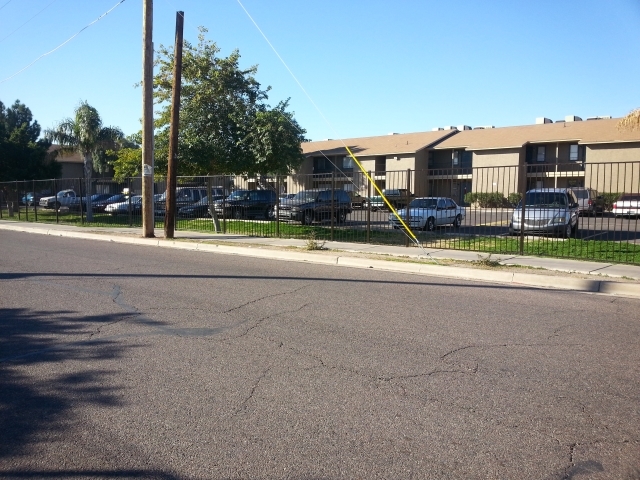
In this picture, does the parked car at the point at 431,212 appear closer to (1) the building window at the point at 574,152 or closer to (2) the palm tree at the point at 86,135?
(2) the palm tree at the point at 86,135

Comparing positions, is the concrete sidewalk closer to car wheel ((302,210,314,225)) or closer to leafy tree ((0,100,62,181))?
car wheel ((302,210,314,225))

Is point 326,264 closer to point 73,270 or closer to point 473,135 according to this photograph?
point 73,270

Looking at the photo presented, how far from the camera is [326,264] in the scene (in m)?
13.8

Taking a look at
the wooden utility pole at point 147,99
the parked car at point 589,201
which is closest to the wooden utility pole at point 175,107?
the wooden utility pole at point 147,99

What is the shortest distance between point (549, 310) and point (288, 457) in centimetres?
581

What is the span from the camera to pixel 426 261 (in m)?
13.2

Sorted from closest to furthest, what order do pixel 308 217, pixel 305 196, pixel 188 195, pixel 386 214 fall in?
pixel 386 214 < pixel 305 196 < pixel 308 217 < pixel 188 195

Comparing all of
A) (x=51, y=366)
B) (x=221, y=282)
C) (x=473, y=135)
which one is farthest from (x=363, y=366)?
(x=473, y=135)

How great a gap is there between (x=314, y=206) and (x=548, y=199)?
7.68 m

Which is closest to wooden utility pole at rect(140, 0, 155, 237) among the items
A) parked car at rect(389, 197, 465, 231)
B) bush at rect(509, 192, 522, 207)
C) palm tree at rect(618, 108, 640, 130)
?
parked car at rect(389, 197, 465, 231)

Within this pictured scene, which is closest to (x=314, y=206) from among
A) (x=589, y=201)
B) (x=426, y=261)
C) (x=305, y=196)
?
(x=305, y=196)

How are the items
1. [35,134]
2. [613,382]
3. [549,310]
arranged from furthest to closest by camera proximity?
[35,134]
[549,310]
[613,382]

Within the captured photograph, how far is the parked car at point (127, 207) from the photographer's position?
2581cm

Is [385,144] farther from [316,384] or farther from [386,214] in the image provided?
[316,384]
